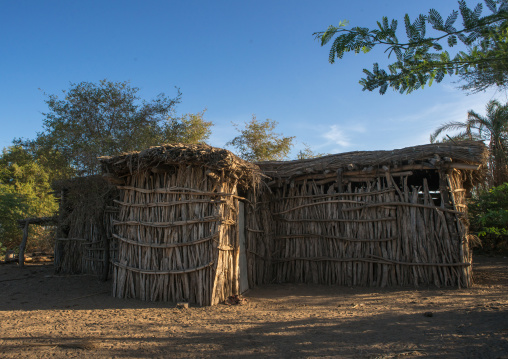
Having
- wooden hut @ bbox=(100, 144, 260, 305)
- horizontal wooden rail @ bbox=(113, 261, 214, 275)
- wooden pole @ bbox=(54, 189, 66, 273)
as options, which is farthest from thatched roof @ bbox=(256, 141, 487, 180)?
wooden pole @ bbox=(54, 189, 66, 273)

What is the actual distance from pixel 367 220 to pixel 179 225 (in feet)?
13.6

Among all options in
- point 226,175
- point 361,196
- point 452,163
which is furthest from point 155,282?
point 452,163

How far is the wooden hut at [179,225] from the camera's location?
618 centimetres

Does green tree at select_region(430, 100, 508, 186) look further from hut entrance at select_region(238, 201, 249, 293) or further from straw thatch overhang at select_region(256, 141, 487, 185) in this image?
hut entrance at select_region(238, 201, 249, 293)

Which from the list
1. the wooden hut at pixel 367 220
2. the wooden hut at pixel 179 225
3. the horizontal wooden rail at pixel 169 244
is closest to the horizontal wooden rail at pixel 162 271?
the wooden hut at pixel 179 225

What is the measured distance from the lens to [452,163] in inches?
291

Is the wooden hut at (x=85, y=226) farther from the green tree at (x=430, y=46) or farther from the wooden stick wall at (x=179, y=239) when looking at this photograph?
the green tree at (x=430, y=46)

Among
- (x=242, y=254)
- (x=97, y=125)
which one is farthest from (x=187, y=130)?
(x=242, y=254)

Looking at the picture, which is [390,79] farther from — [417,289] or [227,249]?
[417,289]

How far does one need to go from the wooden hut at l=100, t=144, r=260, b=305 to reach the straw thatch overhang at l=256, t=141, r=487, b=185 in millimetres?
2082

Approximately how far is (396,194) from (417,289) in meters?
2.06

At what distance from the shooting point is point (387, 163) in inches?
304

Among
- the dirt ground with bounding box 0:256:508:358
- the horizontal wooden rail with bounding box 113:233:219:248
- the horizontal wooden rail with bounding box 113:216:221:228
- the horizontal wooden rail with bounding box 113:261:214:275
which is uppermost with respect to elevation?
the horizontal wooden rail with bounding box 113:216:221:228

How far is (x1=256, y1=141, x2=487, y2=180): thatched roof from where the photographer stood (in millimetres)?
7203
